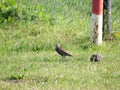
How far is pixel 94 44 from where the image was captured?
32.9 feet

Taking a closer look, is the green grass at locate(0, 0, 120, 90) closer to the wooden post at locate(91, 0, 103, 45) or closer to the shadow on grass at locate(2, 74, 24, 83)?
the shadow on grass at locate(2, 74, 24, 83)

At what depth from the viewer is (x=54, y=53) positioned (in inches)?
372

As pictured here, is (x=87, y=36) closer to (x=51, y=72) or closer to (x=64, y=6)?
(x=64, y=6)

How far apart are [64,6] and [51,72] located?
4854 millimetres

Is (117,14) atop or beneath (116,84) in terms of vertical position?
atop

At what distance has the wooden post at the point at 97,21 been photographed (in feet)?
32.4

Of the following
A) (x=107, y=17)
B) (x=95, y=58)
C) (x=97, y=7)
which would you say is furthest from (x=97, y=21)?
(x=95, y=58)

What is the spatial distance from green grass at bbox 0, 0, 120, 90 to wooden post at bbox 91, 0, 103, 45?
18 cm

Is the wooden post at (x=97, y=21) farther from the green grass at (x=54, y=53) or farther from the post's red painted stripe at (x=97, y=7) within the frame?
the green grass at (x=54, y=53)

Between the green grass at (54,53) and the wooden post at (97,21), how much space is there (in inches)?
7.2

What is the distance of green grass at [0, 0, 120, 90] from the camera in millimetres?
7121

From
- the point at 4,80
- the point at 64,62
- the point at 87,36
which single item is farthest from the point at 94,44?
the point at 4,80

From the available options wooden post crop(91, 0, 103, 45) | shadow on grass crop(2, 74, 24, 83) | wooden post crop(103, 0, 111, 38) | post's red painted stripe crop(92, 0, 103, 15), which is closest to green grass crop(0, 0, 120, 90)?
shadow on grass crop(2, 74, 24, 83)

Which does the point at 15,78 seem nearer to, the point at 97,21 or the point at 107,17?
the point at 97,21
